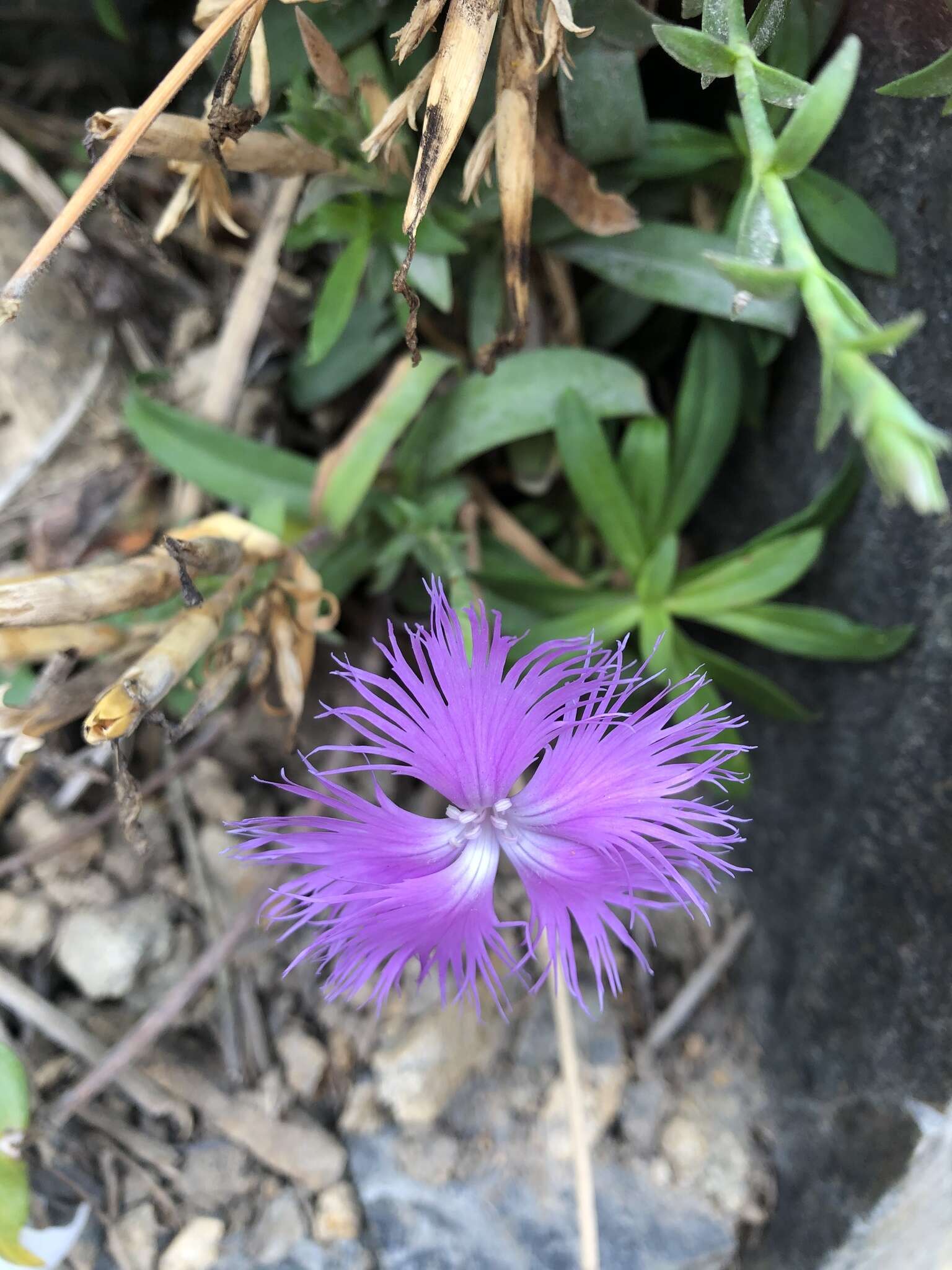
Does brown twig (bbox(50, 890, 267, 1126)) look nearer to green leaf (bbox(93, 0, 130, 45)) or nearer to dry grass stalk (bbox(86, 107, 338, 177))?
dry grass stalk (bbox(86, 107, 338, 177))

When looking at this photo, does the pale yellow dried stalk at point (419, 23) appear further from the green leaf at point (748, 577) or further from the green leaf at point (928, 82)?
the green leaf at point (748, 577)

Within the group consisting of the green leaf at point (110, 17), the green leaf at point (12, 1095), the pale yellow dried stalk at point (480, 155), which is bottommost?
the green leaf at point (12, 1095)

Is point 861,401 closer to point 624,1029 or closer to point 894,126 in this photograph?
point 894,126

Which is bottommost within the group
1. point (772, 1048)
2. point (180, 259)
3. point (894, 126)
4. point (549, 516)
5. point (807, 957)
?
point (772, 1048)

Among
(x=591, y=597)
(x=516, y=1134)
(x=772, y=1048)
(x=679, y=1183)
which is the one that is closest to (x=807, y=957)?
(x=772, y=1048)

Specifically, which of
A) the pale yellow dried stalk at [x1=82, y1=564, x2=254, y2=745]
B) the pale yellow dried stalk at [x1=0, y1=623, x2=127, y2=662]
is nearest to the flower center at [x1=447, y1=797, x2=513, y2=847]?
the pale yellow dried stalk at [x1=82, y1=564, x2=254, y2=745]

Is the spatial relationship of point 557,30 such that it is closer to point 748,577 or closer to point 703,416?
point 703,416

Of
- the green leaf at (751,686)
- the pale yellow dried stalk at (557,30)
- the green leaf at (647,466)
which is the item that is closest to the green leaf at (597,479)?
the green leaf at (647,466)
